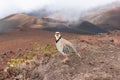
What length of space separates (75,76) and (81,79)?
25 cm

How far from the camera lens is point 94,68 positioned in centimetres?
840

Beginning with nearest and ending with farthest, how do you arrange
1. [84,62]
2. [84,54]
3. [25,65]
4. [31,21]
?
1. [84,62]
2. [84,54]
3. [25,65]
4. [31,21]

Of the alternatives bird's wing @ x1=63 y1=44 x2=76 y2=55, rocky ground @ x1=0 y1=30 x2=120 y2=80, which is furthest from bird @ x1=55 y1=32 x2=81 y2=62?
rocky ground @ x1=0 y1=30 x2=120 y2=80

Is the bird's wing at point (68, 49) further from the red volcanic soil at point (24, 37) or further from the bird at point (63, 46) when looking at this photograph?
the red volcanic soil at point (24, 37)

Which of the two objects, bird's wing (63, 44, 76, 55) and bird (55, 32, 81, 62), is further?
bird's wing (63, 44, 76, 55)

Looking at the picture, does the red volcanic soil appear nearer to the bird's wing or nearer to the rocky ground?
the rocky ground

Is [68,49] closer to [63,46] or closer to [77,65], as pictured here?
[63,46]

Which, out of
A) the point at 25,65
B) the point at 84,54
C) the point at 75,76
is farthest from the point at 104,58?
the point at 25,65

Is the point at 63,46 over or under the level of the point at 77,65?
over

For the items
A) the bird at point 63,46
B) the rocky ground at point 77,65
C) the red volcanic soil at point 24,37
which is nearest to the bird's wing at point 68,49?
the bird at point 63,46

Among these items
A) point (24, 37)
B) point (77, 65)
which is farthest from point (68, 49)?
point (24, 37)

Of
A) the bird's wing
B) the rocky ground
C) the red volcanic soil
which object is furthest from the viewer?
the red volcanic soil

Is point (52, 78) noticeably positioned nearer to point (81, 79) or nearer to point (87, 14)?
point (81, 79)

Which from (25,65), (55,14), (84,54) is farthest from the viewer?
(55,14)
